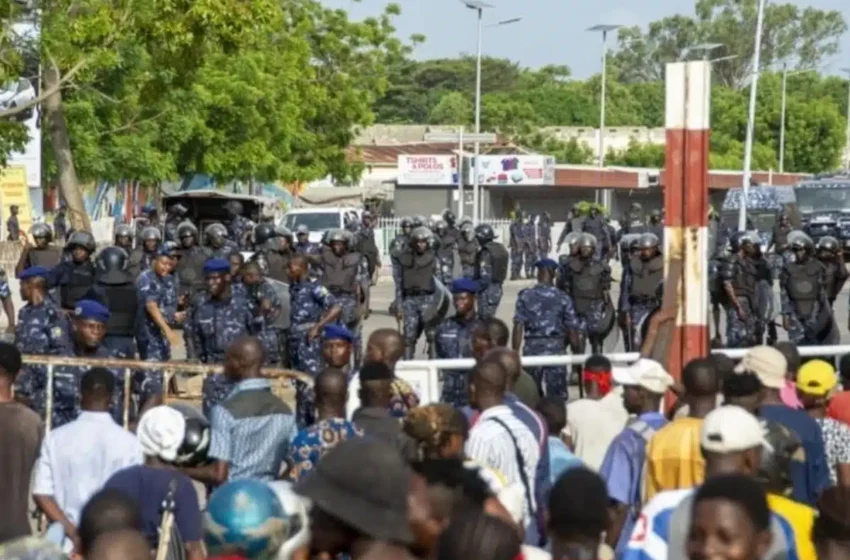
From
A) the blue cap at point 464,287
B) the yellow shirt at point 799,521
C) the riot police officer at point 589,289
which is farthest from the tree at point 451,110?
the yellow shirt at point 799,521

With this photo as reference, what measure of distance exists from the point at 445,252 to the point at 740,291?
4.27 meters

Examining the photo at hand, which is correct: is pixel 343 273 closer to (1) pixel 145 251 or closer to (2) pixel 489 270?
(1) pixel 145 251

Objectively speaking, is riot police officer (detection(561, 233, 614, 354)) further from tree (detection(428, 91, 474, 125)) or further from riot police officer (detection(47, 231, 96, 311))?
tree (detection(428, 91, 474, 125))

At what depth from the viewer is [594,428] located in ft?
31.1

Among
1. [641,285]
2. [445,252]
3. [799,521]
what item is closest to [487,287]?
[445,252]

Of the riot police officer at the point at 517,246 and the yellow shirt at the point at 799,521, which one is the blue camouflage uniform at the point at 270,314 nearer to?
the yellow shirt at the point at 799,521

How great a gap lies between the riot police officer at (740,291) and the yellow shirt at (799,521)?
48.9ft

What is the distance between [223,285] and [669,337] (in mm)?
3899

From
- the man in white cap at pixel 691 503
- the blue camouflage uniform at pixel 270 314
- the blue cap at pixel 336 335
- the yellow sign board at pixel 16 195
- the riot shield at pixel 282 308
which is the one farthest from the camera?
the yellow sign board at pixel 16 195

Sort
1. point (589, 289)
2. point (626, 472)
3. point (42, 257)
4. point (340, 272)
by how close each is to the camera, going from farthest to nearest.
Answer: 1. point (589, 289)
2. point (340, 272)
3. point (42, 257)
4. point (626, 472)

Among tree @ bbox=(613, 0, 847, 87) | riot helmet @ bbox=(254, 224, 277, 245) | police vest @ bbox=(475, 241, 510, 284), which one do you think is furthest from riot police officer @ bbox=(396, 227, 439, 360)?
tree @ bbox=(613, 0, 847, 87)

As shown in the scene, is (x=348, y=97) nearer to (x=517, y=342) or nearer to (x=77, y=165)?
(x=77, y=165)

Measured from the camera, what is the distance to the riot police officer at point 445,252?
73.3 ft

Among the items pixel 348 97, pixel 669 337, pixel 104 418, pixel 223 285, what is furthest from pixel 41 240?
pixel 348 97
